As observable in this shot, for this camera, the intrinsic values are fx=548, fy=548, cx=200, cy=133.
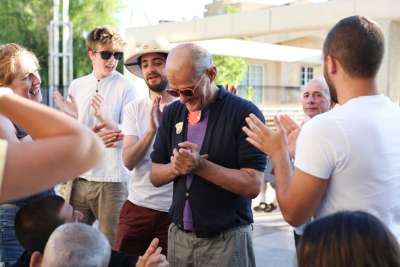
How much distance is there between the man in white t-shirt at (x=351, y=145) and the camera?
2.04 meters

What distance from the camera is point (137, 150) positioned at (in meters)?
3.55

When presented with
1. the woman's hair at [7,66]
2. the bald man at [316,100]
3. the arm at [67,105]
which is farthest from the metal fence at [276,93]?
the woman's hair at [7,66]

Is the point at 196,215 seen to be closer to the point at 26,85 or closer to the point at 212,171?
the point at 212,171

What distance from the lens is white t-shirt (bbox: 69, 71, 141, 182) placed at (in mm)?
4027

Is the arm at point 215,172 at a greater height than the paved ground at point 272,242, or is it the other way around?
the arm at point 215,172

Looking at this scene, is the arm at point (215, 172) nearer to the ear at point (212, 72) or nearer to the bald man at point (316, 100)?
the ear at point (212, 72)

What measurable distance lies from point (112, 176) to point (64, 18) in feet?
65.9

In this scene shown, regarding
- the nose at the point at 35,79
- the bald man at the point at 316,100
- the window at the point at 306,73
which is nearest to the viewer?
the nose at the point at 35,79

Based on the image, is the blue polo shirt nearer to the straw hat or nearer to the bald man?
the straw hat

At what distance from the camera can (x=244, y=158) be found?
2.75 meters

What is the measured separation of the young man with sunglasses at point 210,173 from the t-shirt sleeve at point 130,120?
0.86m

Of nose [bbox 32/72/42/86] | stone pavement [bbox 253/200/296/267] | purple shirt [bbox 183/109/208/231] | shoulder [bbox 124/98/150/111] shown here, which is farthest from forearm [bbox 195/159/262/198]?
stone pavement [bbox 253/200/296/267]

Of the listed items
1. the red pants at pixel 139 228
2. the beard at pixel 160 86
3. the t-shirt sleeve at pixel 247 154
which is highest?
the beard at pixel 160 86

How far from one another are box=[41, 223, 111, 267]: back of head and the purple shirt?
55 centimetres
